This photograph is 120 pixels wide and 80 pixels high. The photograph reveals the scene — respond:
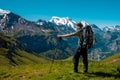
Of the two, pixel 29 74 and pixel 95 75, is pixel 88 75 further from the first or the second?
pixel 29 74

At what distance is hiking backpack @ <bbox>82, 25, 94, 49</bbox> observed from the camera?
939 inches

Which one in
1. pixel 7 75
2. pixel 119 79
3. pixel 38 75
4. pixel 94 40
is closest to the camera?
pixel 119 79

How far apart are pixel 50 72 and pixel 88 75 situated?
437 cm

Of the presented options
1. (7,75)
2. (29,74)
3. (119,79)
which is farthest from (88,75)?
(7,75)

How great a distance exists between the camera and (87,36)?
78.7 ft

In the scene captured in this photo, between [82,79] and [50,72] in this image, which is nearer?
[82,79]

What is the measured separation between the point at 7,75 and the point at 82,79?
1000 centimetres

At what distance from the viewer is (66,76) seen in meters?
24.6

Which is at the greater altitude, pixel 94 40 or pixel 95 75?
pixel 94 40

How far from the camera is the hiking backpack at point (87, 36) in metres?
23.9

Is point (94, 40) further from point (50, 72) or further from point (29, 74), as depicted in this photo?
point (29, 74)

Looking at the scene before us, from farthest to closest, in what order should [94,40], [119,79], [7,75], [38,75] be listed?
[7,75] < [38,75] < [94,40] < [119,79]

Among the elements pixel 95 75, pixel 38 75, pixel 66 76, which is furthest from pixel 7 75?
pixel 95 75

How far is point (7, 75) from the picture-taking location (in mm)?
30094
